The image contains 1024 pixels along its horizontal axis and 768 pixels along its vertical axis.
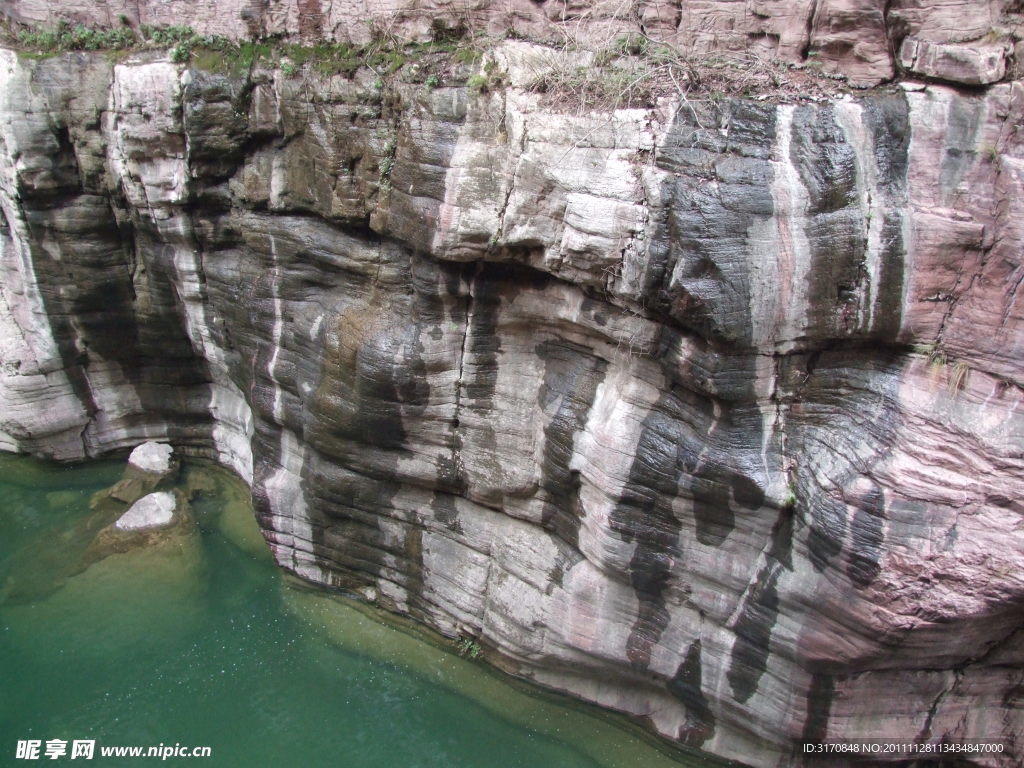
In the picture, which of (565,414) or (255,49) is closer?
(565,414)

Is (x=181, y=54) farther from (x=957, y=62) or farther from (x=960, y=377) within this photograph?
(x=960, y=377)

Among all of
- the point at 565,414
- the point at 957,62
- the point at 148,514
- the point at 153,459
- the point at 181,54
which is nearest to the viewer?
the point at 957,62

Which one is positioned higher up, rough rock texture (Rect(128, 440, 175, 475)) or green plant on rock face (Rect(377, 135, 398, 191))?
green plant on rock face (Rect(377, 135, 398, 191))

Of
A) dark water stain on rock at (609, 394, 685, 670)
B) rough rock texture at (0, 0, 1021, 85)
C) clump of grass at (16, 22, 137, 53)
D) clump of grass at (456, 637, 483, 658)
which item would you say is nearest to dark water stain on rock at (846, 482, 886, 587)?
dark water stain on rock at (609, 394, 685, 670)

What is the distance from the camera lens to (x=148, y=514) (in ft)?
28.1

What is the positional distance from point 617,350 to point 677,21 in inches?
99.2

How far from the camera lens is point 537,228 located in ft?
17.9

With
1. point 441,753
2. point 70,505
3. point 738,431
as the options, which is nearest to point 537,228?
point 738,431

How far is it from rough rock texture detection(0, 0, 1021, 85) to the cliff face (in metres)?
0.45

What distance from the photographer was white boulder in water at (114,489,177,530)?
8.52 metres

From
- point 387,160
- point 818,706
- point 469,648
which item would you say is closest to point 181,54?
point 387,160

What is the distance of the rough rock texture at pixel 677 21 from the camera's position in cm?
482

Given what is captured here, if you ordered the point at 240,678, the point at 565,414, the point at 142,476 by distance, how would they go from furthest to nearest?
the point at 142,476 < the point at 240,678 < the point at 565,414

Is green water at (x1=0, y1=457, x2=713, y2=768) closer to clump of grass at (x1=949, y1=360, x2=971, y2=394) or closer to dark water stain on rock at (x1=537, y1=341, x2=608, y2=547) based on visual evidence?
dark water stain on rock at (x1=537, y1=341, x2=608, y2=547)
